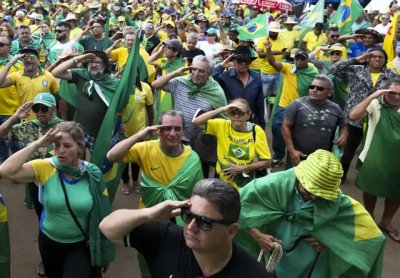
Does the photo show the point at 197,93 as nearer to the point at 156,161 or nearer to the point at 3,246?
the point at 156,161

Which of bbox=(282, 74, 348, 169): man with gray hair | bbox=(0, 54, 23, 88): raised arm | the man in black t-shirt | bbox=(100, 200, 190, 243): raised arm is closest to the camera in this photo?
the man in black t-shirt

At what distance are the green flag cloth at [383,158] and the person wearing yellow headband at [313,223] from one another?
2.26 meters

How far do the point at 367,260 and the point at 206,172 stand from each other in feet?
9.12

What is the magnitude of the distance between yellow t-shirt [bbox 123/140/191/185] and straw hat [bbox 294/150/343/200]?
1132mm

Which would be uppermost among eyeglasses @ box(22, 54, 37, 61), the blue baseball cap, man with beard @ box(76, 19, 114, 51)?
the blue baseball cap

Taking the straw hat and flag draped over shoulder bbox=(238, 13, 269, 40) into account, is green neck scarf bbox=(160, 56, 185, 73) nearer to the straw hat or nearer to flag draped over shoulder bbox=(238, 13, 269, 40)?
flag draped over shoulder bbox=(238, 13, 269, 40)

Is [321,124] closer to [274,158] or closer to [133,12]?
[274,158]

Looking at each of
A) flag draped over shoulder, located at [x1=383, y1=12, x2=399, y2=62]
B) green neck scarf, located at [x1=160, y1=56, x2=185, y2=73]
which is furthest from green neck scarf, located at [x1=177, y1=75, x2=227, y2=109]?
flag draped over shoulder, located at [x1=383, y1=12, x2=399, y2=62]

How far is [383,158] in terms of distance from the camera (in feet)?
16.2

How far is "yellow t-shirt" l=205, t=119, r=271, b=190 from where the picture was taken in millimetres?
4191

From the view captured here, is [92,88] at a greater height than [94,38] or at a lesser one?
greater

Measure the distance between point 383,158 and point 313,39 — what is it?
21.0 ft

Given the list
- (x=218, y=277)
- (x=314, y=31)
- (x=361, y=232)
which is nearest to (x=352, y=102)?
(x=361, y=232)

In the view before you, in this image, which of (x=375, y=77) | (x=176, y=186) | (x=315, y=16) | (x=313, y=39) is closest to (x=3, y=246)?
(x=176, y=186)
